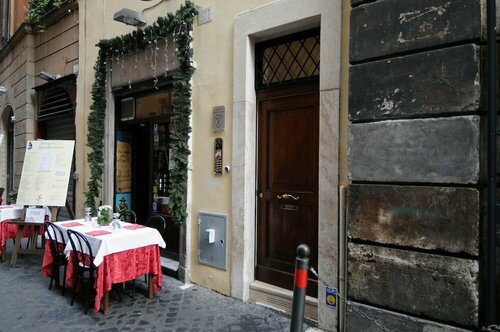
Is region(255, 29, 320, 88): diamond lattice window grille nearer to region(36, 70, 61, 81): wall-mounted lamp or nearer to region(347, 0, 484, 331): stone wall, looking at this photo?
region(347, 0, 484, 331): stone wall

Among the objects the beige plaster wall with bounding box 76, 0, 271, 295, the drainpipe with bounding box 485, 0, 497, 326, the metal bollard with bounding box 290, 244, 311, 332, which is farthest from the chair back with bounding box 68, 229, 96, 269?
the drainpipe with bounding box 485, 0, 497, 326

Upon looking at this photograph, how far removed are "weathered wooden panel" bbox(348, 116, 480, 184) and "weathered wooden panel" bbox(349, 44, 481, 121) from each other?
97 mm

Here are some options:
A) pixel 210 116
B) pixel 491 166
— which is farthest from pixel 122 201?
pixel 491 166

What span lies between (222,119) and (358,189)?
210 centimetres

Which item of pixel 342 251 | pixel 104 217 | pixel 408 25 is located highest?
pixel 408 25

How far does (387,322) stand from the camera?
313cm

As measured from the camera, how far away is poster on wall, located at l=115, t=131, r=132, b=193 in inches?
268

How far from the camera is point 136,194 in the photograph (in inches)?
A: 272

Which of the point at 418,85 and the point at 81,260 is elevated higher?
the point at 418,85

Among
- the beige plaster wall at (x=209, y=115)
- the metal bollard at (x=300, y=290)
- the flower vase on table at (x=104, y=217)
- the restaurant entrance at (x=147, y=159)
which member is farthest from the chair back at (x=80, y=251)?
the metal bollard at (x=300, y=290)

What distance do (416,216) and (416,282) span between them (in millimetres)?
526

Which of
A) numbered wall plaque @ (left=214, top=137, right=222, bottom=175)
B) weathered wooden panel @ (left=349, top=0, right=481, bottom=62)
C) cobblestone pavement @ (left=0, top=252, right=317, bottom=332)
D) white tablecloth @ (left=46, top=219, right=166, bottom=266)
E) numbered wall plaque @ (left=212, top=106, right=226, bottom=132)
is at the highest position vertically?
weathered wooden panel @ (left=349, top=0, right=481, bottom=62)

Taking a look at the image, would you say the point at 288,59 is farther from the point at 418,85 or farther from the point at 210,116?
the point at 418,85

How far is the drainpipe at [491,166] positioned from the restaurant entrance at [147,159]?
4.27 metres
